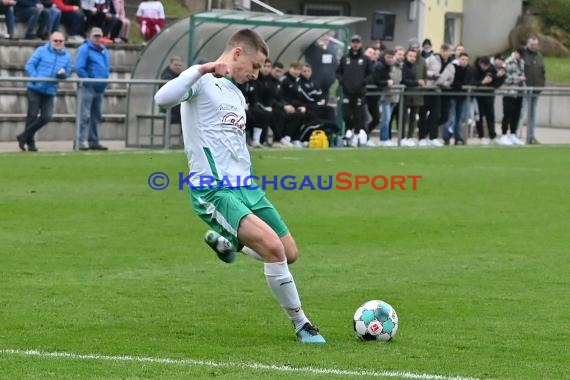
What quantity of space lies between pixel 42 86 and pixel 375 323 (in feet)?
52.4

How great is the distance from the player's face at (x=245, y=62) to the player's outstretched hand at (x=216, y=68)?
0.16 meters

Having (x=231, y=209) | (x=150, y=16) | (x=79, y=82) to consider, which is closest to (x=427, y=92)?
(x=150, y=16)

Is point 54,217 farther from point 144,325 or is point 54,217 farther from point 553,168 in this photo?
point 553,168

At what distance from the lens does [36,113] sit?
77.2 feet

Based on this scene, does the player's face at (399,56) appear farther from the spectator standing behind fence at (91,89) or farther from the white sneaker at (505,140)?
the spectator standing behind fence at (91,89)

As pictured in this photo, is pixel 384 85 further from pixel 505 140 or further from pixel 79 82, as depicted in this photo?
pixel 79 82

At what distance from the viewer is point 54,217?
596 inches

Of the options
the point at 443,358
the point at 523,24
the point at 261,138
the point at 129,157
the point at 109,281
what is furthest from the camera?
the point at 523,24

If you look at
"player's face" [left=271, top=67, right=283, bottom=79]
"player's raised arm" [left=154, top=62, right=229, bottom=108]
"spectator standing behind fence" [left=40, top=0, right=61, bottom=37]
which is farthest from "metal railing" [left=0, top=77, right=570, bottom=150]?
"player's raised arm" [left=154, top=62, right=229, bottom=108]

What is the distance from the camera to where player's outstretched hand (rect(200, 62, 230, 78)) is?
8125mm

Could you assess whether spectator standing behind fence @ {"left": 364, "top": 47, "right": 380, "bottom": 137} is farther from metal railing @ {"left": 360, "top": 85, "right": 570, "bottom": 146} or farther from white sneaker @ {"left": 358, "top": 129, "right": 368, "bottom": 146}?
white sneaker @ {"left": 358, "top": 129, "right": 368, "bottom": 146}

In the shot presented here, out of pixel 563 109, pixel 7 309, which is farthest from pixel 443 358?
pixel 563 109

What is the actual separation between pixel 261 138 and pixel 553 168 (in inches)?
243

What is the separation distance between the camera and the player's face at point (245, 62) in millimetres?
8391
